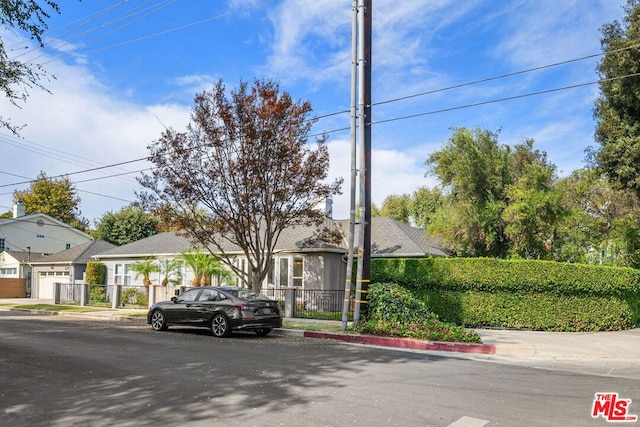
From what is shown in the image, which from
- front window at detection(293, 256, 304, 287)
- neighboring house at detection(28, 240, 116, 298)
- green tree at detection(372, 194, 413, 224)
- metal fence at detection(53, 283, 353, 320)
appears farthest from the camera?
green tree at detection(372, 194, 413, 224)

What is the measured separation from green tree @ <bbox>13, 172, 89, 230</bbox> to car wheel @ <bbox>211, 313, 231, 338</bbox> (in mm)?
54683

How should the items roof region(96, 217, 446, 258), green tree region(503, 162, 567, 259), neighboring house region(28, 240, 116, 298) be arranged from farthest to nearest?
neighboring house region(28, 240, 116, 298)
roof region(96, 217, 446, 258)
green tree region(503, 162, 567, 259)

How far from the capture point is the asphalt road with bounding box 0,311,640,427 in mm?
6398

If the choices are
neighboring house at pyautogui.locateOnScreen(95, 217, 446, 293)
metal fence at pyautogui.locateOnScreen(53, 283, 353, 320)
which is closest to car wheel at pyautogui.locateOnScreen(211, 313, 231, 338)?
metal fence at pyautogui.locateOnScreen(53, 283, 353, 320)

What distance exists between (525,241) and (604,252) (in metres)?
5.40

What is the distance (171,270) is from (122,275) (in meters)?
5.04

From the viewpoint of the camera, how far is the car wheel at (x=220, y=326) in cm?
1509

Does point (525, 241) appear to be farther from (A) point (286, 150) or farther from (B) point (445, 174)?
(A) point (286, 150)

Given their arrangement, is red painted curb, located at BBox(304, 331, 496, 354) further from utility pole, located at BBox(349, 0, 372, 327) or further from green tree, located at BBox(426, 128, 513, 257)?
green tree, located at BBox(426, 128, 513, 257)

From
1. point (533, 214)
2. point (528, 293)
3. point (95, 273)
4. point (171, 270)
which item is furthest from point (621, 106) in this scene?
point (95, 273)

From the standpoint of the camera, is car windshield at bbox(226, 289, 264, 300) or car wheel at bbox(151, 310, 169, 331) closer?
car windshield at bbox(226, 289, 264, 300)

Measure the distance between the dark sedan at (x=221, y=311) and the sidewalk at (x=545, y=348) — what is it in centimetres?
129

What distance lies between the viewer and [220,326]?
1527 cm

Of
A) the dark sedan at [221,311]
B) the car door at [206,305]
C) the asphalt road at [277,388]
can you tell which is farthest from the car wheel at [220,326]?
the asphalt road at [277,388]
